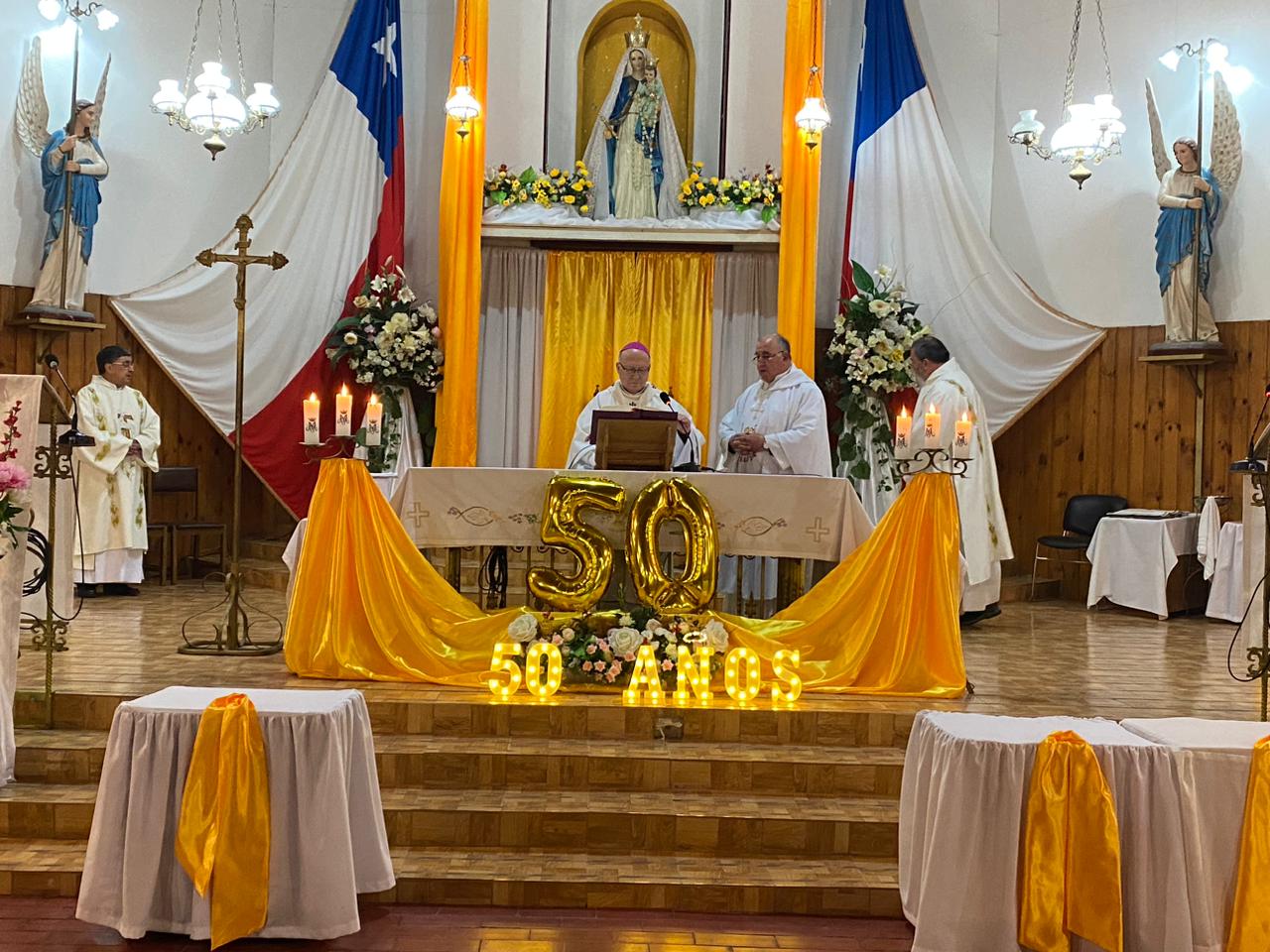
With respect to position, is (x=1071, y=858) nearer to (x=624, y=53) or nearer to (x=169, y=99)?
(x=169, y=99)

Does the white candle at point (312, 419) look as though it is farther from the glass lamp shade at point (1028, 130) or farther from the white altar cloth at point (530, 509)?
the glass lamp shade at point (1028, 130)

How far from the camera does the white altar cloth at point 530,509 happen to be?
6426 millimetres

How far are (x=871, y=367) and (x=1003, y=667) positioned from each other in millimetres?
3280

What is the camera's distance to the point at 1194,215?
9.22 metres

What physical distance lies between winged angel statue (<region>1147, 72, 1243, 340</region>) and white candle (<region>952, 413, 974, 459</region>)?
4365mm

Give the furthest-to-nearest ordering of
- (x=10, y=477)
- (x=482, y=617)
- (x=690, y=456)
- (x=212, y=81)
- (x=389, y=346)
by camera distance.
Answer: (x=389, y=346) < (x=212, y=81) < (x=690, y=456) < (x=482, y=617) < (x=10, y=477)

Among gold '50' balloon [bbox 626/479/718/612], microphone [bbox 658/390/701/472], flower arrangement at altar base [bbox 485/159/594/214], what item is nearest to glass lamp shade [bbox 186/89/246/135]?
flower arrangement at altar base [bbox 485/159/594/214]

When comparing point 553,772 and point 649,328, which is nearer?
point 553,772

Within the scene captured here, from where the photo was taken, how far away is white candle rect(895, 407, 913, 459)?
5.65m

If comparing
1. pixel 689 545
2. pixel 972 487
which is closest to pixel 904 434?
pixel 689 545

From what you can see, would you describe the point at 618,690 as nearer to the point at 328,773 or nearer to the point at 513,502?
the point at 513,502

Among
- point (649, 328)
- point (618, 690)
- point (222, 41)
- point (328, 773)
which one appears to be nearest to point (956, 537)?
point (618, 690)

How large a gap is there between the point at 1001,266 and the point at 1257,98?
211 cm

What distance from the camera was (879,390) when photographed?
377 inches
